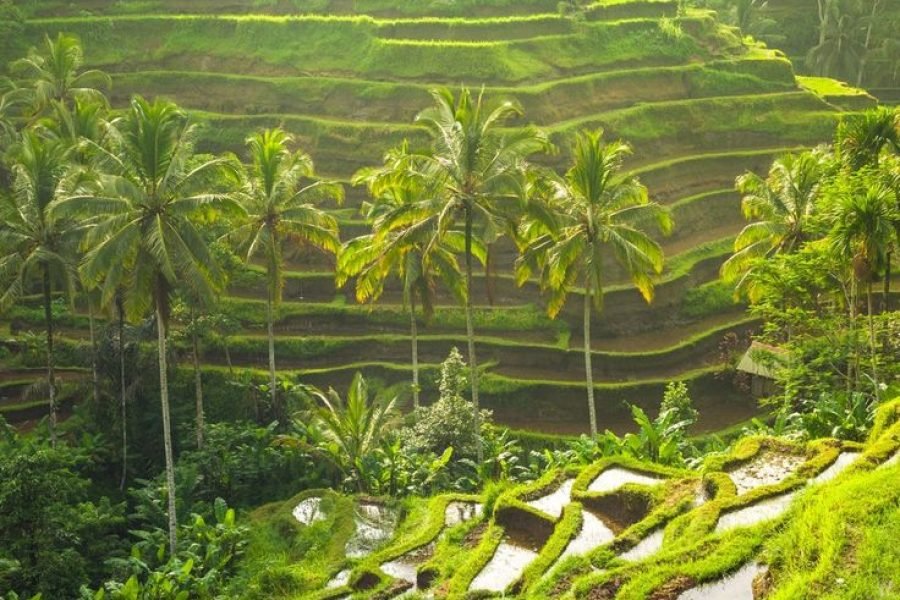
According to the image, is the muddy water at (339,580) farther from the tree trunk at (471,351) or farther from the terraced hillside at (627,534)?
the tree trunk at (471,351)

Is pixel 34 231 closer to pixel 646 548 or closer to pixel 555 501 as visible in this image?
pixel 555 501

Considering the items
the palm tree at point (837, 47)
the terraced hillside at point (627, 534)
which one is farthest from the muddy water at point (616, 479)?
the palm tree at point (837, 47)

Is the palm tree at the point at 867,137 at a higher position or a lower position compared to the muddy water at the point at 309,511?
higher

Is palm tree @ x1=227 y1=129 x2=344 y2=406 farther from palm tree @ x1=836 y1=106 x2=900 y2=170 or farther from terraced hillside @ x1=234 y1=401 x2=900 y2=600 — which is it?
palm tree @ x1=836 y1=106 x2=900 y2=170

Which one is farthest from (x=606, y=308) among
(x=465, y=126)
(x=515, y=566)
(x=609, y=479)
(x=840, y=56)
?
(x=840, y=56)

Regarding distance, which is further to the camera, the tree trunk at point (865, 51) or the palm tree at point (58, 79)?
the tree trunk at point (865, 51)

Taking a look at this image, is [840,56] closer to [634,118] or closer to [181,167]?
[634,118]

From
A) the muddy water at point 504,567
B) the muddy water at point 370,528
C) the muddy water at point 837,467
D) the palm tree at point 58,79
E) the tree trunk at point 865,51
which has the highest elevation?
the tree trunk at point 865,51
